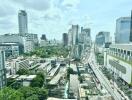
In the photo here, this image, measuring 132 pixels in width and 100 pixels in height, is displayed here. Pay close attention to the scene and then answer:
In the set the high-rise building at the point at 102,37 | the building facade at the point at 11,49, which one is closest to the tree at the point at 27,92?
the building facade at the point at 11,49

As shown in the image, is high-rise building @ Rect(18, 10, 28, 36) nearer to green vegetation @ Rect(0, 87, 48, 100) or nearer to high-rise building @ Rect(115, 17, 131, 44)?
high-rise building @ Rect(115, 17, 131, 44)

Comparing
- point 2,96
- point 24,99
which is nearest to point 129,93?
point 24,99

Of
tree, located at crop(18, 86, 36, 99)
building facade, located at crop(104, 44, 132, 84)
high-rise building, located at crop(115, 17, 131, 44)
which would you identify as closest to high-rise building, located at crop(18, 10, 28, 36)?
high-rise building, located at crop(115, 17, 131, 44)

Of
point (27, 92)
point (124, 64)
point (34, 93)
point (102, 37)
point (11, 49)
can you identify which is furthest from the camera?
point (102, 37)

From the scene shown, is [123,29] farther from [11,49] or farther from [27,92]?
[27,92]

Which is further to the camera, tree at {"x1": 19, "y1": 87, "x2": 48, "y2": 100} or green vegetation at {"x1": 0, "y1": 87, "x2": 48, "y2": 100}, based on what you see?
tree at {"x1": 19, "y1": 87, "x2": 48, "y2": 100}

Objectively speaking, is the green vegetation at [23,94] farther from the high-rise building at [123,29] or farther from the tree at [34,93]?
the high-rise building at [123,29]

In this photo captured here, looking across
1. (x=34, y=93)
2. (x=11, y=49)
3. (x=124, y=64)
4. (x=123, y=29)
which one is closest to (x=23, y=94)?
(x=34, y=93)

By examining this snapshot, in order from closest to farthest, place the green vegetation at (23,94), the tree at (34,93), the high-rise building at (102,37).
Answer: the green vegetation at (23,94) → the tree at (34,93) → the high-rise building at (102,37)

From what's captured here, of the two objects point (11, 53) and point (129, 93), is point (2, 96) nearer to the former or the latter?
point (129, 93)
